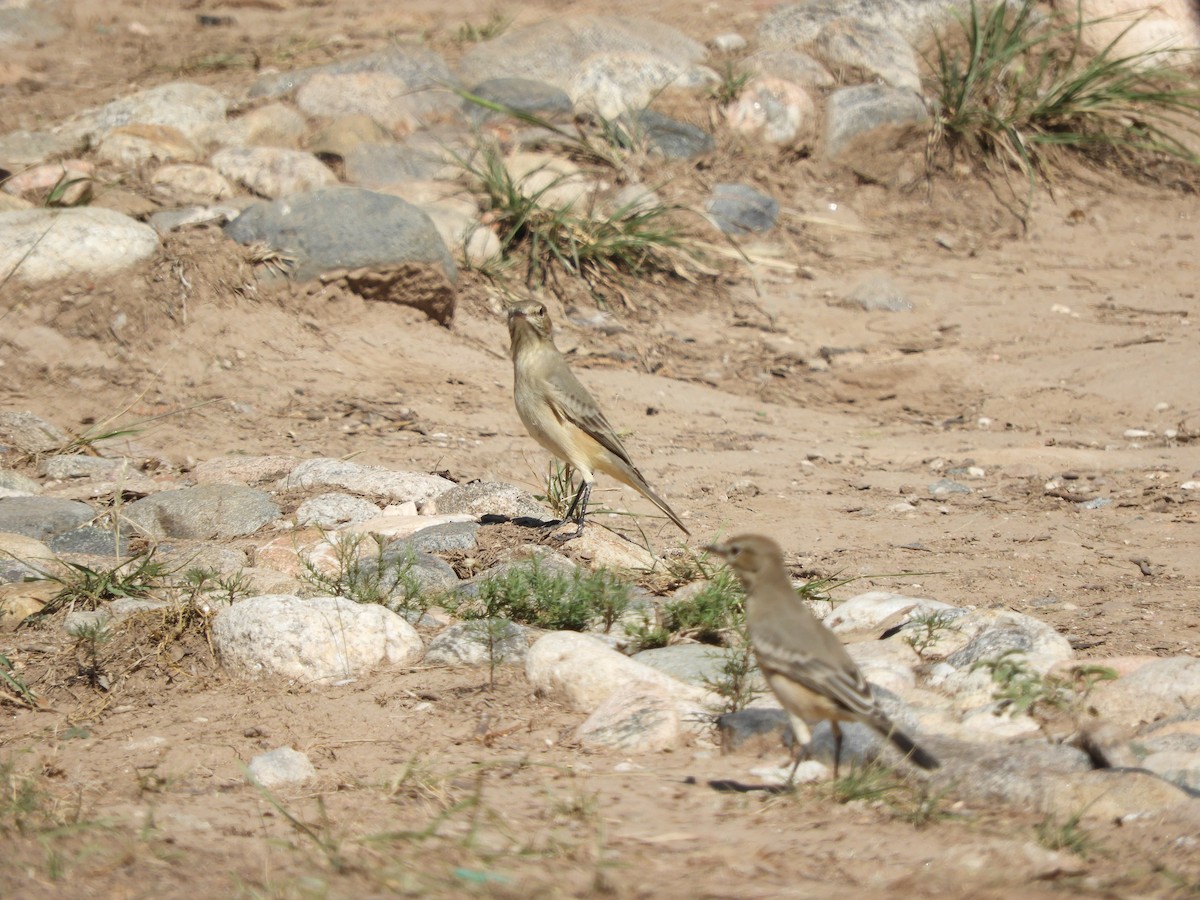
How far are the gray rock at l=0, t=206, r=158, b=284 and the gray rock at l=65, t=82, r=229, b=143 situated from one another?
2.91m

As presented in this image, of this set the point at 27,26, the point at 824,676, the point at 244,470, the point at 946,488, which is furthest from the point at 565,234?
the point at 824,676

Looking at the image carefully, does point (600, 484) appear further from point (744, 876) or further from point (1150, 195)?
point (1150, 195)

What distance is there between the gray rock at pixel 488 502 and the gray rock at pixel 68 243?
4.03m

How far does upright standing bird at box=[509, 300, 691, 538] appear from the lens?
25.5ft

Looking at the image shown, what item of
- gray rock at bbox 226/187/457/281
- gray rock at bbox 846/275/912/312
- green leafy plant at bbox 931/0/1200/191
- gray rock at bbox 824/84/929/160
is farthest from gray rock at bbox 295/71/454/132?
green leafy plant at bbox 931/0/1200/191

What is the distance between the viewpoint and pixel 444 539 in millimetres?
7184

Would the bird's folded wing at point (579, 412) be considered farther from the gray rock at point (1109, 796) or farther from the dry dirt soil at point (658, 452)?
the gray rock at point (1109, 796)

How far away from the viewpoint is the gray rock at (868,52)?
622 inches

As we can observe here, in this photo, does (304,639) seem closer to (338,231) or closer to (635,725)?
(635,725)

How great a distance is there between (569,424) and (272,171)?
6.07 meters

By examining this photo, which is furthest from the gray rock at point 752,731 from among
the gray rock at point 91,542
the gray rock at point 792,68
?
the gray rock at point 792,68

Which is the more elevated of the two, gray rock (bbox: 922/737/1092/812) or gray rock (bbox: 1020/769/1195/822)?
gray rock (bbox: 1020/769/1195/822)

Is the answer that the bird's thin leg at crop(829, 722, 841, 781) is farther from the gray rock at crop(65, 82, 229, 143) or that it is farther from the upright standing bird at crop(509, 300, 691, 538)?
the gray rock at crop(65, 82, 229, 143)

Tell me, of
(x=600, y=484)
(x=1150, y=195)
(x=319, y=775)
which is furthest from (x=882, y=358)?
(x=319, y=775)
